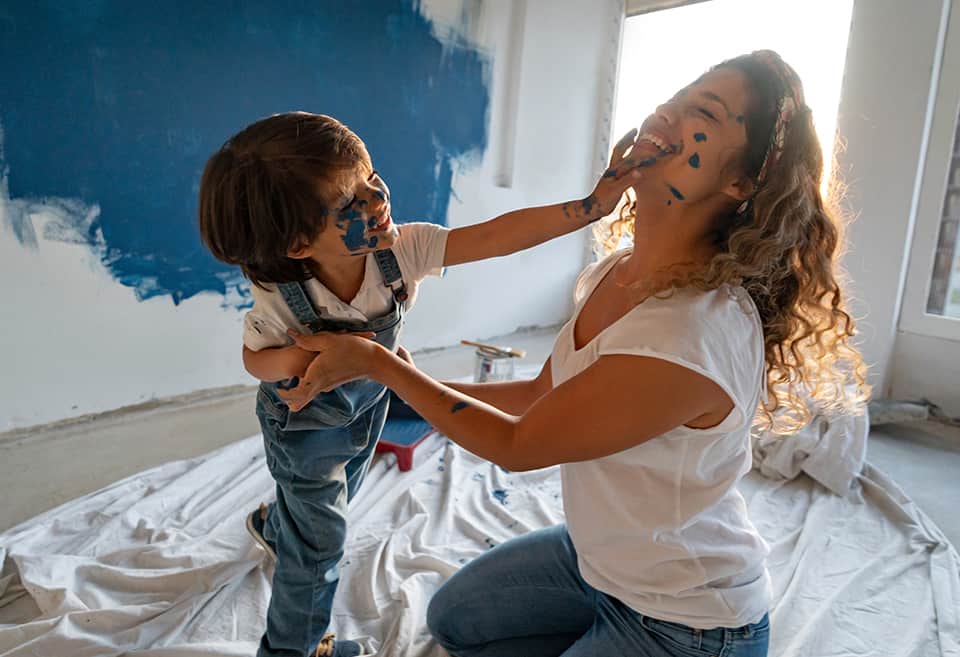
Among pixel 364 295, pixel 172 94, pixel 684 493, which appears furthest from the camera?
pixel 172 94

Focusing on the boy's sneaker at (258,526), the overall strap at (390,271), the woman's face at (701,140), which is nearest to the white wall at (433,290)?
the boy's sneaker at (258,526)

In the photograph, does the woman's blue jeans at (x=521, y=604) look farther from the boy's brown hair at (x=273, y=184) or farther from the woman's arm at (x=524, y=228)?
the boy's brown hair at (x=273, y=184)

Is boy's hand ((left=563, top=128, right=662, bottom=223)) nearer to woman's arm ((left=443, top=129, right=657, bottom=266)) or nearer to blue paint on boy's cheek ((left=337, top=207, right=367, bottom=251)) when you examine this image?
woman's arm ((left=443, top=129, right=657, bottom=266))

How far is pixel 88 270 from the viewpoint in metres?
2.28

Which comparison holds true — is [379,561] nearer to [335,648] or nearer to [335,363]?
[335,648]

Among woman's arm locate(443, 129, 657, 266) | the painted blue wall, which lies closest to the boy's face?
woman's arm locate(443, 129, 657, 266)

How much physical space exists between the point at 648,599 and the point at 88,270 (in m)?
Result: 2.23

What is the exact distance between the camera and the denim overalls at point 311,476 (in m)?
1.14

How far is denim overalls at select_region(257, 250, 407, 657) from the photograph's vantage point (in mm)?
1137

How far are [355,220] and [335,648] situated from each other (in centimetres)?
89

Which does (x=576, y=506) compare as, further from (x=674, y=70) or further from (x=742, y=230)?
(x=674, y=70)

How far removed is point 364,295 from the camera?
1.17m

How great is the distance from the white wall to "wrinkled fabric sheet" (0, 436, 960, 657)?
26.2 inches

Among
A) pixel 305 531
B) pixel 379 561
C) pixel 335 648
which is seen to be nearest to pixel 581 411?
pixel 305 531
